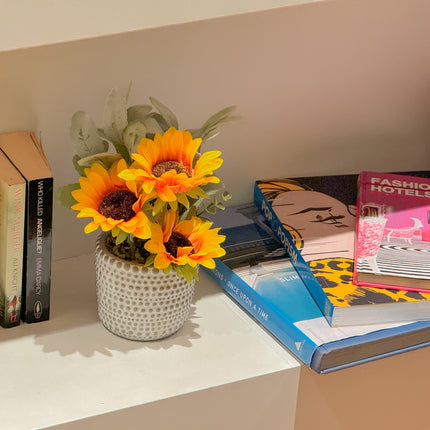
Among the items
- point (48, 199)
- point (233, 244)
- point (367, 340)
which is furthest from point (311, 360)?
point (48, 199)

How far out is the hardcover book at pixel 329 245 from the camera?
795mm

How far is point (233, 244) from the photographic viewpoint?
3.02ft

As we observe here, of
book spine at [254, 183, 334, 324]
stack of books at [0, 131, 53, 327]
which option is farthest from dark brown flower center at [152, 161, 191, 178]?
book spine at [254, 183, 334, 324]

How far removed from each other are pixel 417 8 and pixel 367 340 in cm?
49

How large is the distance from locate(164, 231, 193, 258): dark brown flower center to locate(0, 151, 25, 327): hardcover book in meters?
0.15

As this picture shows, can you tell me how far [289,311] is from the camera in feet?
2.66

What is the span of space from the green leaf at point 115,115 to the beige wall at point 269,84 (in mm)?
122

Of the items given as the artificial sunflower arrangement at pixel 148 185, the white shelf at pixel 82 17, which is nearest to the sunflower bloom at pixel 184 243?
the artificial sunflower arrangement at pixel 148 185

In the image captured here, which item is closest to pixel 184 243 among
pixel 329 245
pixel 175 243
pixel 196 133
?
pixel 175 243

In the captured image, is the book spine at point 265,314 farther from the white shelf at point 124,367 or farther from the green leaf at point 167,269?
the green leaf at point 167,269

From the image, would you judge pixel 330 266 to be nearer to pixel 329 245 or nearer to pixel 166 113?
pixel 329 245

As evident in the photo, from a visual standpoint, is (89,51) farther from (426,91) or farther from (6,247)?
(426,91)

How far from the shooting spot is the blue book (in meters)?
0.76

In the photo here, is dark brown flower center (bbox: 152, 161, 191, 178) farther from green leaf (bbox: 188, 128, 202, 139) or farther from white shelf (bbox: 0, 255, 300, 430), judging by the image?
white shelf (bbox: 0, 255, 300, 430)
